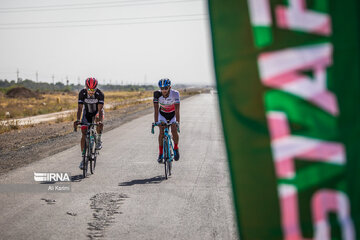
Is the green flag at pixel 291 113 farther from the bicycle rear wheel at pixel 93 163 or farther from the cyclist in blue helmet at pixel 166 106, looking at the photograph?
the bicycle rear wheel at pixel 93 163

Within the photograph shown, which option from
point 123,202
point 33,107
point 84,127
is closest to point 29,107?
point 33,107

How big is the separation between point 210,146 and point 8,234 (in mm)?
8133

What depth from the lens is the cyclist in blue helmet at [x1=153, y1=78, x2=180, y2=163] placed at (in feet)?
26.8

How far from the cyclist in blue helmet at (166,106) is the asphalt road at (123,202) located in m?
1.01

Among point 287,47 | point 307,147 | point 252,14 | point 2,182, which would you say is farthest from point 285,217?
point 2,182

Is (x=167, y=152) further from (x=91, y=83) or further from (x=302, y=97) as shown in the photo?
(x=302, y=97)

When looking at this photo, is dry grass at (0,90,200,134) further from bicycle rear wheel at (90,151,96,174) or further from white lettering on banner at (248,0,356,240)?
white lettering on banner at (248,0,356,240)

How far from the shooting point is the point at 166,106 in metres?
8.49

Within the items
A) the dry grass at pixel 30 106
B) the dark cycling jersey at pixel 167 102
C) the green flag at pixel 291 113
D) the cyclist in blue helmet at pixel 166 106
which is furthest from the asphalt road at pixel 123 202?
→ the dry grass at pixel 30 106

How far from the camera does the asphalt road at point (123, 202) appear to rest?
4949 millimetres

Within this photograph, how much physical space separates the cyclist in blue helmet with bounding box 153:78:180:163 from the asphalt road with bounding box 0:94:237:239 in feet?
3.30

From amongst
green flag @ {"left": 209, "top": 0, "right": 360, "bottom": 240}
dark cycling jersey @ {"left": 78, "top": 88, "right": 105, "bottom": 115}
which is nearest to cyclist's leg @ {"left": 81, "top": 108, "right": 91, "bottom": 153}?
dark cycling jersey @ {"left": 78, "top": 88, "right": 105, "bottom": 115}

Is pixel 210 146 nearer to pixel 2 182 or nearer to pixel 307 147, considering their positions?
pixel 2 182

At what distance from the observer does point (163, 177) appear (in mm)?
8102
